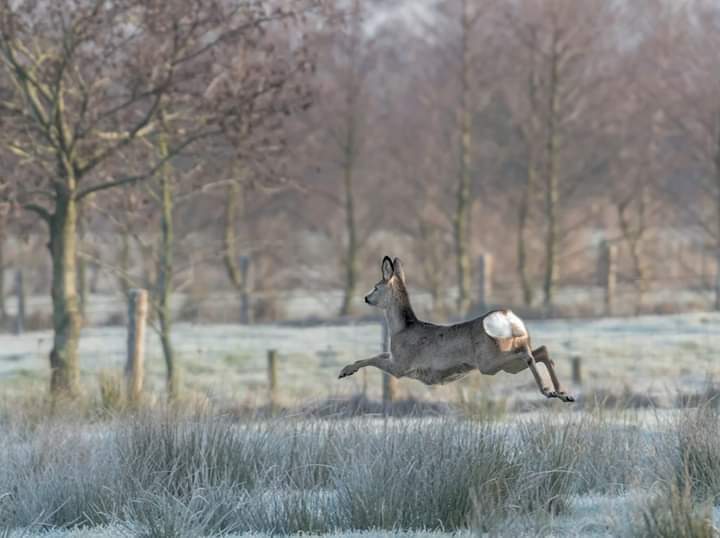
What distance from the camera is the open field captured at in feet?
22.0

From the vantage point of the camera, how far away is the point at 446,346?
4871 mm

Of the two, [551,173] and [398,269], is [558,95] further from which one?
[398,269]

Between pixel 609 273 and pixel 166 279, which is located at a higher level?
pixel 609 273

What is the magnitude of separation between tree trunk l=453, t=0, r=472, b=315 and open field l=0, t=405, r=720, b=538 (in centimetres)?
1561

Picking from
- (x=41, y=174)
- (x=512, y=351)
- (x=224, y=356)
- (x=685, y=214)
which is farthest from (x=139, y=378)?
(x=685, y=214)

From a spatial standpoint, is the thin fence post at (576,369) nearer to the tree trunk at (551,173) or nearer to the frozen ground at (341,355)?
the frozen ground at (341,355)

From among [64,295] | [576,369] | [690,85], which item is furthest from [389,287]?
[690,85]

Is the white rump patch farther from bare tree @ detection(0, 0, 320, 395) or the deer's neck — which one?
bare tree @ detection(0, 0, 320, 395)

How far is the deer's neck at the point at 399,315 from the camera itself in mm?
5078

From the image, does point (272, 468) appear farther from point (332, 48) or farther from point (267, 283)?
point (267, 283)

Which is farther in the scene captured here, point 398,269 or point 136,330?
point 136,330

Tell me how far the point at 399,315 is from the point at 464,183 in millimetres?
20376

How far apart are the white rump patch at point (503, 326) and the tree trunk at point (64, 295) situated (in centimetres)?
966

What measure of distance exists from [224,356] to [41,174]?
18.9ft
